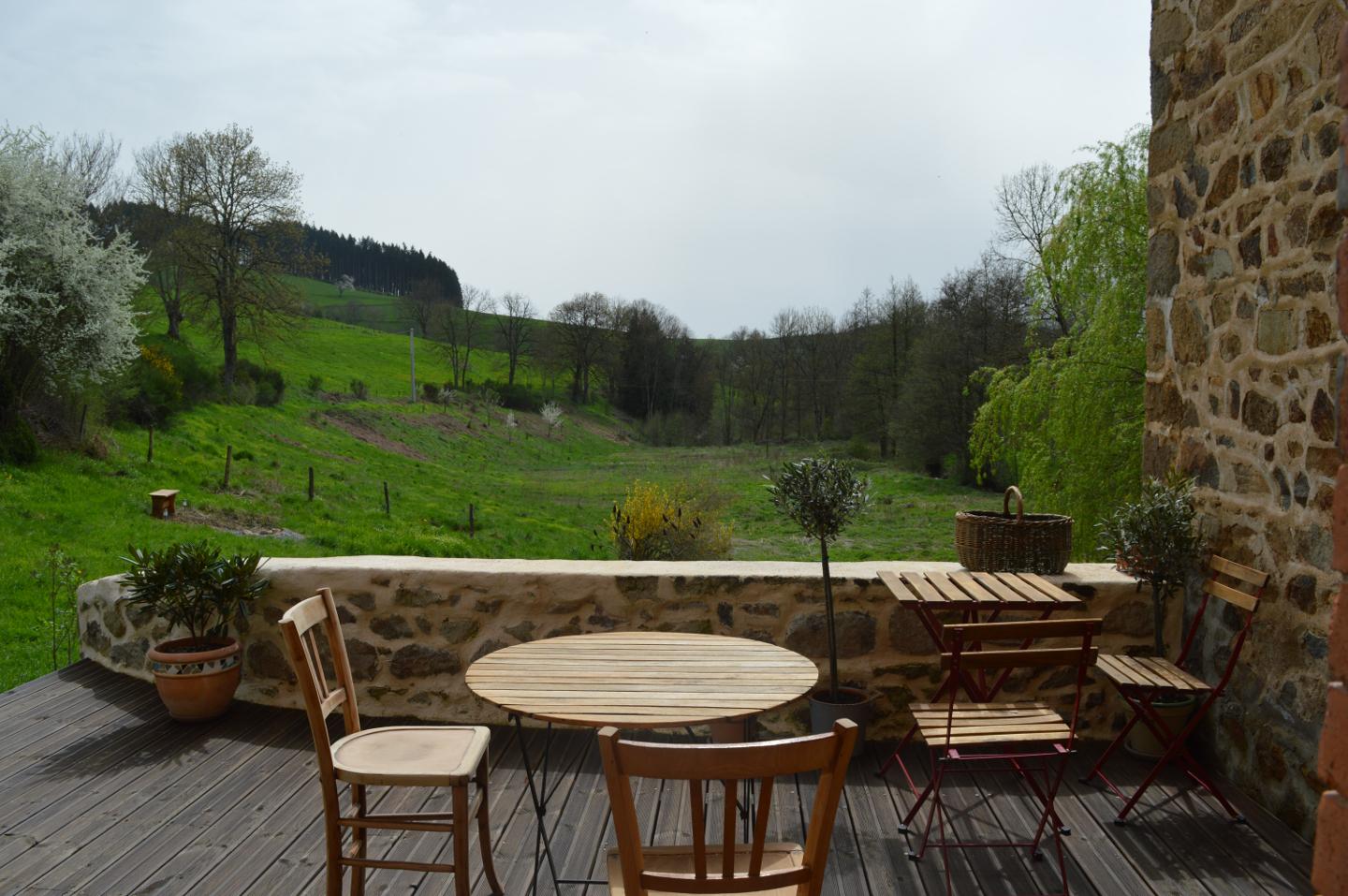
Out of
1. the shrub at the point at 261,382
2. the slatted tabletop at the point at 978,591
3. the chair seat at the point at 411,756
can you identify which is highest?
the shrub at the point at 261,382

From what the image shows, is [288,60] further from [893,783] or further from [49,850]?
[893,783]

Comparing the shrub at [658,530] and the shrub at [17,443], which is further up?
the shrub at [17,443]

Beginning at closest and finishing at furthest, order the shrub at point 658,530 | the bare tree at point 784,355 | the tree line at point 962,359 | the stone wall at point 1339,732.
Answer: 1. the stone wall at point 1339,732
2. the shrub at point 658,530
3. the tree line at point 962,359
4. the bare tree at point 784,355

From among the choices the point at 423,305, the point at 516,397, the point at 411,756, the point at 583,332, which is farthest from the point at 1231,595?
the point at 423,305

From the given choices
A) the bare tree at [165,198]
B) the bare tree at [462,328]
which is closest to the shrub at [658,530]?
the bare tree at [165,198]

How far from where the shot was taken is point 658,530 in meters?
7.21

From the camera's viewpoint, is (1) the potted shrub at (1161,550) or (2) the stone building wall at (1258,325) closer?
(2) the stone building wall at (1258,325)

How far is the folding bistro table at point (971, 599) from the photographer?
9.76 feet

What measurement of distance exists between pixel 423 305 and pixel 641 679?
138 ft

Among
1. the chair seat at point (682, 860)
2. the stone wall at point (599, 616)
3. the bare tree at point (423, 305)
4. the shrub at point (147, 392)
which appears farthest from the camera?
the bare tree at point (423, 305)

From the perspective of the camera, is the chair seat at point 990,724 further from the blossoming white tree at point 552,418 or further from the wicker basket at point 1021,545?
the blossoming white tree at point 552,418

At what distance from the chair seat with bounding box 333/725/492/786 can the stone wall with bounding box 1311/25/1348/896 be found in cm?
177

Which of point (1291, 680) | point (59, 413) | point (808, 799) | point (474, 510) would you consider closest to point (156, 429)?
point (59, 413)

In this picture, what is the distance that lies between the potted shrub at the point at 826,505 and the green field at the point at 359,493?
193 inches
